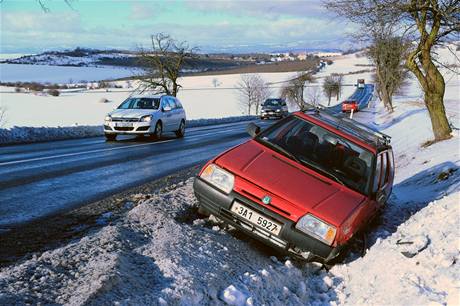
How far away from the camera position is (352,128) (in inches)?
262

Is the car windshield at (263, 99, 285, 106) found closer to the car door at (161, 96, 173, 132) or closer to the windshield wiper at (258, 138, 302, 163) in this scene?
the car door at (161, 96, 173, 132)

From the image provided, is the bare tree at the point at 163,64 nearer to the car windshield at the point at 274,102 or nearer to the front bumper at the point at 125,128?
the car windshield at the point at 274,102

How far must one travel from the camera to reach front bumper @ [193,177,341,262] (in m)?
4.87

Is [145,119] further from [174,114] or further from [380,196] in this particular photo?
[380,196]

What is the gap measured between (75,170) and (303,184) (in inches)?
237

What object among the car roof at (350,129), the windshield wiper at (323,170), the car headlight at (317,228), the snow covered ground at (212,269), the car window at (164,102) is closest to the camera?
the snow covered ground at (212,269)

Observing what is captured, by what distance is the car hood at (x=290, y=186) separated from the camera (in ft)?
16.2

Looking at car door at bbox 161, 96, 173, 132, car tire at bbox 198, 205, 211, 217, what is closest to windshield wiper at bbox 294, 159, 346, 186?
car tire at bbox 198, 205, 211, 217

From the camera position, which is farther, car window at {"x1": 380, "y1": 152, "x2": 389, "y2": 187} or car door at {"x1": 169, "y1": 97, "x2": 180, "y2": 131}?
car door at {"x1": 169, "y1": 97, "x2": 180, "y2": 131}

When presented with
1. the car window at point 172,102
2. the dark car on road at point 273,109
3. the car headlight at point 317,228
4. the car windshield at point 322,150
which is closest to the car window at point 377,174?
the car windshield at point 322,150

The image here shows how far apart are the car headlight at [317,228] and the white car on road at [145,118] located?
41.0ft

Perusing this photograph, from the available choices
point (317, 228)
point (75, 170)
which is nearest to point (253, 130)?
point (317, 228)

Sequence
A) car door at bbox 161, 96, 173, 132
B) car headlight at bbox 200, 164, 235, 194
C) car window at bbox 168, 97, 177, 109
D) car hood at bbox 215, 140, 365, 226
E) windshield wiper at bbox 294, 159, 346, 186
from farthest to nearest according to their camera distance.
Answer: car window at bbox 168, 97, 177, 109, car door at bbox 161, 96, 173, 132, windshield wiper at bbox 294, 159, 346, 186, car headlight at bbox 200, 164, 235, 194, car hood at bbox 215, 140, 365, 226

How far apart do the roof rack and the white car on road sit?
10725mm
